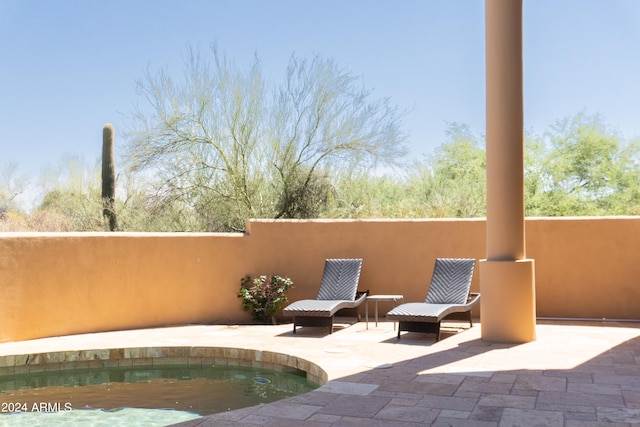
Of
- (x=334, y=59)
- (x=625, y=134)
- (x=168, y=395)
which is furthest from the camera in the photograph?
(x=625, y=134)

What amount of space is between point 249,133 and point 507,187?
6.99 meters

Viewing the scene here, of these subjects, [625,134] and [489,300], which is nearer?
[489,300]

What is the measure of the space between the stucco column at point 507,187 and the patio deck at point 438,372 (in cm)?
31

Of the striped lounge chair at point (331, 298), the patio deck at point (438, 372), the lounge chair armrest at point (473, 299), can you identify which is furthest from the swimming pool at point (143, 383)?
the lounge chair armrest at point (473, 299)

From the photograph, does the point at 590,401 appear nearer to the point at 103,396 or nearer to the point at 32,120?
the point at 103,396

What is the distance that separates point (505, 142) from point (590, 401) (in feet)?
10.5

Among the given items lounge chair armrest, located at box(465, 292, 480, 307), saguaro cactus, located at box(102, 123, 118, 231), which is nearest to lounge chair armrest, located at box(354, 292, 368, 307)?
lounge chair armrest, located at box(465, 292, 480, 307)

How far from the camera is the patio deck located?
14.1ft

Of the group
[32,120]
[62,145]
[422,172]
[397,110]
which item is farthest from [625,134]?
[32,120]

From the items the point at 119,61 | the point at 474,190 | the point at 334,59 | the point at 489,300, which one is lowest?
the point at 489,300

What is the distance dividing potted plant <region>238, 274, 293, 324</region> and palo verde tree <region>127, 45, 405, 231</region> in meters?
3.65

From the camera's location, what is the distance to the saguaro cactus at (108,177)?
46.0 feet

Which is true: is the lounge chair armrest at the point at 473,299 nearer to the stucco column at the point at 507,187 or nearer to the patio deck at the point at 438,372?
the patio deck at the point at 438,372

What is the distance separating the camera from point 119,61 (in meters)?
27.3
